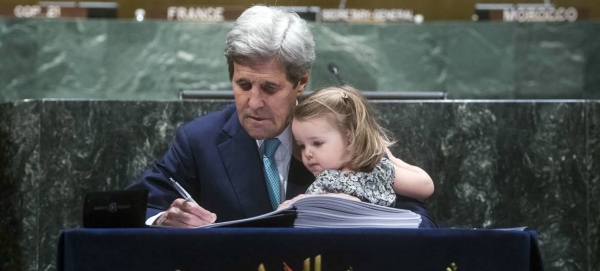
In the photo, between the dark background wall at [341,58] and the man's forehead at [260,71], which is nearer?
the man's forehead at [260,71]

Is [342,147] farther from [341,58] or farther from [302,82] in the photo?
[341,58]

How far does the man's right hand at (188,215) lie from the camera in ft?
7.35

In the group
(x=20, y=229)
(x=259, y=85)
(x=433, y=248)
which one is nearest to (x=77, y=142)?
(x=20, y=229)

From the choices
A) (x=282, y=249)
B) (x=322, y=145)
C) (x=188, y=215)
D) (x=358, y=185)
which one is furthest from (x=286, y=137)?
(x=282, y=249)

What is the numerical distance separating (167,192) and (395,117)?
983mm

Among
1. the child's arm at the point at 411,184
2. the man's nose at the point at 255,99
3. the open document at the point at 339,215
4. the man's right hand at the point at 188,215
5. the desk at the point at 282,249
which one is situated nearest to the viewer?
the desk at the point at 282,249

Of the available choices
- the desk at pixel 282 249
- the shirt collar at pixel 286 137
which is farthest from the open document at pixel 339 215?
the shirt collar at pixel 286 137

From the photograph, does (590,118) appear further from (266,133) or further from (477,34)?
(477,34)

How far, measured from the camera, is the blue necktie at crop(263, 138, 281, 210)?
275cm

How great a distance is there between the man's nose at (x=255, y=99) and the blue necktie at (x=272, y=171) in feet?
0.53

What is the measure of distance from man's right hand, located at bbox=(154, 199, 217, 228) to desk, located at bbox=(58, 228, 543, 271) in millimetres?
285

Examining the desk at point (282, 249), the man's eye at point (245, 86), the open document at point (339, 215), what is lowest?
the desk at point (282, 249)

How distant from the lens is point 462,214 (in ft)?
11.1

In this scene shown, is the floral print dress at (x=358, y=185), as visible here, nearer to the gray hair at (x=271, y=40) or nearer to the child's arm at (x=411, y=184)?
the child's arm at (x=411, y=184)
